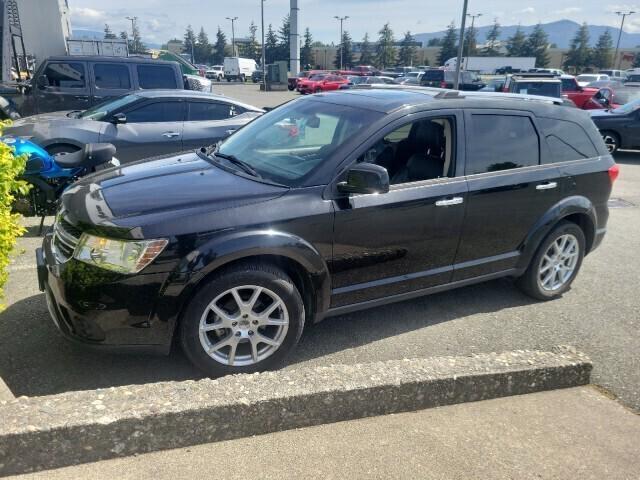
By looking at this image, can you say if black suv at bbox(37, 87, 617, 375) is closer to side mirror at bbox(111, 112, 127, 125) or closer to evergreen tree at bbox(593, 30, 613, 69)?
side mirror at bbox(111, 112, 127, 125)

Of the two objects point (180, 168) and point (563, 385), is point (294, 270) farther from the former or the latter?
point (563, 385)

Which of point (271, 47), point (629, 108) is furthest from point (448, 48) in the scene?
point (629, 108)

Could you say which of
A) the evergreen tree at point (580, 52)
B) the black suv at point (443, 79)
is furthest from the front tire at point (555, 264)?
the evergreen tree at point (580, 52)

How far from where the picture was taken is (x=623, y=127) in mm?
12742

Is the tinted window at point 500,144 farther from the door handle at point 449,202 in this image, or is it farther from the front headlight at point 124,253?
the front headlight at point 124,253

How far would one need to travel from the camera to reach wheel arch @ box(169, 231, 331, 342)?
286 cm

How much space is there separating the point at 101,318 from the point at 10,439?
79 centimetres

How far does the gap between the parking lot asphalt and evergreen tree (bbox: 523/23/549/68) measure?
8533 cm

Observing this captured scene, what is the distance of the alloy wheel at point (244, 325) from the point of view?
3.02 meters

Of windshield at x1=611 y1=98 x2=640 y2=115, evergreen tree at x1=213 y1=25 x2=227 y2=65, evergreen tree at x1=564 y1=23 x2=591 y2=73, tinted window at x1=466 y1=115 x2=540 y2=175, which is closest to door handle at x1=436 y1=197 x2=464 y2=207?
tinted window at x1=466 y1=115 x2=540 y2=175

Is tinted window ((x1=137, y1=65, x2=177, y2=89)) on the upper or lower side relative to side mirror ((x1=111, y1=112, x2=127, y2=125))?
upper

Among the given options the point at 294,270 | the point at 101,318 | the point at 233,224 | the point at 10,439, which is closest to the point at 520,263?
the point at 294,270

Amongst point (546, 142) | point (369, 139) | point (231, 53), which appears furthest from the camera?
point (231, 53)

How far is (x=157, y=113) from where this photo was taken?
7.70 metres
